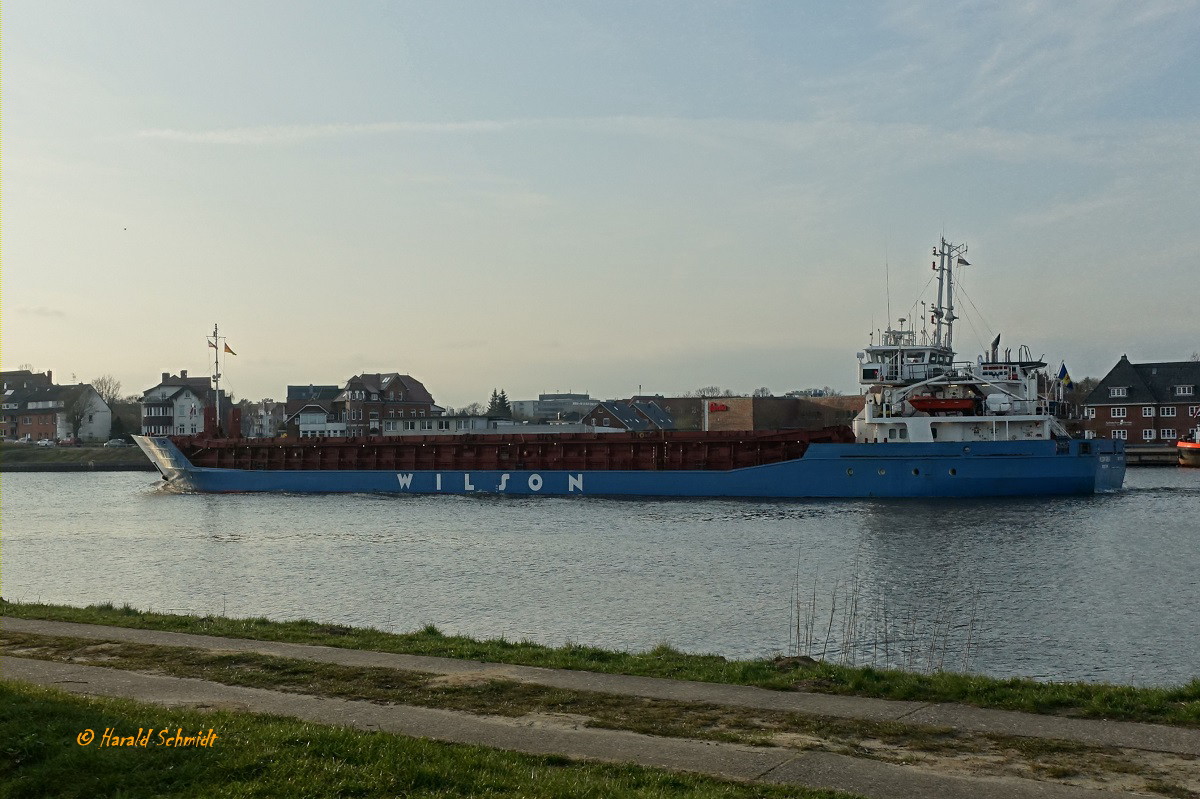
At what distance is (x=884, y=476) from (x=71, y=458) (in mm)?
86432

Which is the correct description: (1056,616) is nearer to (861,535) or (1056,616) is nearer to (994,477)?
(861,535)

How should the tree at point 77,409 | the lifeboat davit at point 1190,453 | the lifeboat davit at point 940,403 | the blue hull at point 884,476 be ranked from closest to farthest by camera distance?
the blue hull at point 884,476
the lifeboat davit at point 940,403
the lifeboat davit at point 1190,453
the tree at point 77,409

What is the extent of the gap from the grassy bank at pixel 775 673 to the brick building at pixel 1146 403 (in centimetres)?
7863

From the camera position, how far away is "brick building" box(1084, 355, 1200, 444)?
81.9 metres

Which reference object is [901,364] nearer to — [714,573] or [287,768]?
[714,573]

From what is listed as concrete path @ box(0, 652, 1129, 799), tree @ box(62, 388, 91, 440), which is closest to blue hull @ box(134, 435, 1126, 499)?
concrete path @ box(0, 652, 1129, 799)

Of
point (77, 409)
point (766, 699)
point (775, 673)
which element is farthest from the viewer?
point (77, 409)

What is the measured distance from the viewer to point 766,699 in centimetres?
977

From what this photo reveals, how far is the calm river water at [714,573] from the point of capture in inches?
682

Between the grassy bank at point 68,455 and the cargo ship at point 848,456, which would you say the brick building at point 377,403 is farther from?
the cargo ship at point 848,456

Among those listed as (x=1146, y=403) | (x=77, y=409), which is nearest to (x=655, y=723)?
(x=1146, y=403)

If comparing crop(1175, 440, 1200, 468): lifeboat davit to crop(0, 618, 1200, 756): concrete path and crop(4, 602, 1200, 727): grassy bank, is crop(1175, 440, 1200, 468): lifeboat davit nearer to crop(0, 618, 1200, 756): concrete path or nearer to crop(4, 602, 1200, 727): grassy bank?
crop(4, 602, 1200, 727): grassy bank

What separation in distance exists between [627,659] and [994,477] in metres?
33.9

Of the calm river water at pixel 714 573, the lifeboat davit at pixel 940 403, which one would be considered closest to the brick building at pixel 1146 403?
the calm river water at pixel 714 573
